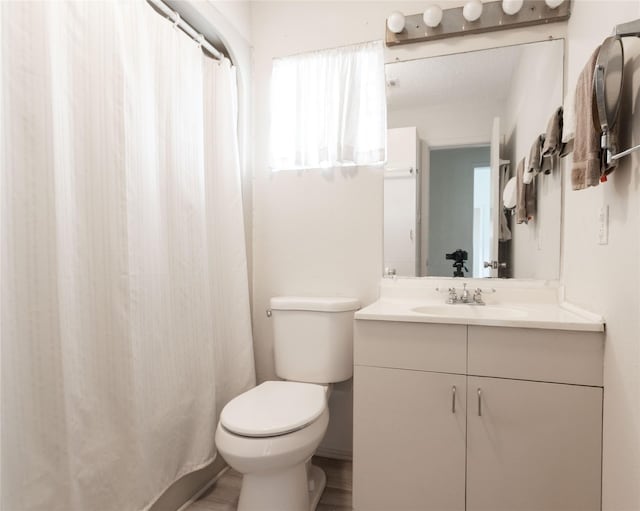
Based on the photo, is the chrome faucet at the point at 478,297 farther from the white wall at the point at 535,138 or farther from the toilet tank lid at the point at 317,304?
the toilet tank lid at the point at 317,304

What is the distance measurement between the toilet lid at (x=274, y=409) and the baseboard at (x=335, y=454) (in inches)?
21.8

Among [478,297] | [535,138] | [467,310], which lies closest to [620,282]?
[467,310]

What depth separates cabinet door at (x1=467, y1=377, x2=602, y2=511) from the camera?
3.83 ft

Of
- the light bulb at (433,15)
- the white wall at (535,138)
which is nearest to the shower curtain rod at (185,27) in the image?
the light bulb at (433,15)

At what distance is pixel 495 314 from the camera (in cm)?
141

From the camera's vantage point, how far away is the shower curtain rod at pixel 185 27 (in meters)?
1.37

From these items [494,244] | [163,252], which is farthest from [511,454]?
[163,252]

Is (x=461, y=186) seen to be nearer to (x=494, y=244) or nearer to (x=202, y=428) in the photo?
(x=494, y=244)

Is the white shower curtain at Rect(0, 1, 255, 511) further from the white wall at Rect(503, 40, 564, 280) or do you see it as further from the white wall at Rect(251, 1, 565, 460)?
the white wall at Rect(503, 40, 564, 280)

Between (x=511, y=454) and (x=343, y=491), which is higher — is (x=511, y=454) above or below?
above

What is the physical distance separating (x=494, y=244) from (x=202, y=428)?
1.52m

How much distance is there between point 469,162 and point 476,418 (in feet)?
3.69

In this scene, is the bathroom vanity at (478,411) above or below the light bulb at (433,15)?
below

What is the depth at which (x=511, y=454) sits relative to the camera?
4.03 ft
